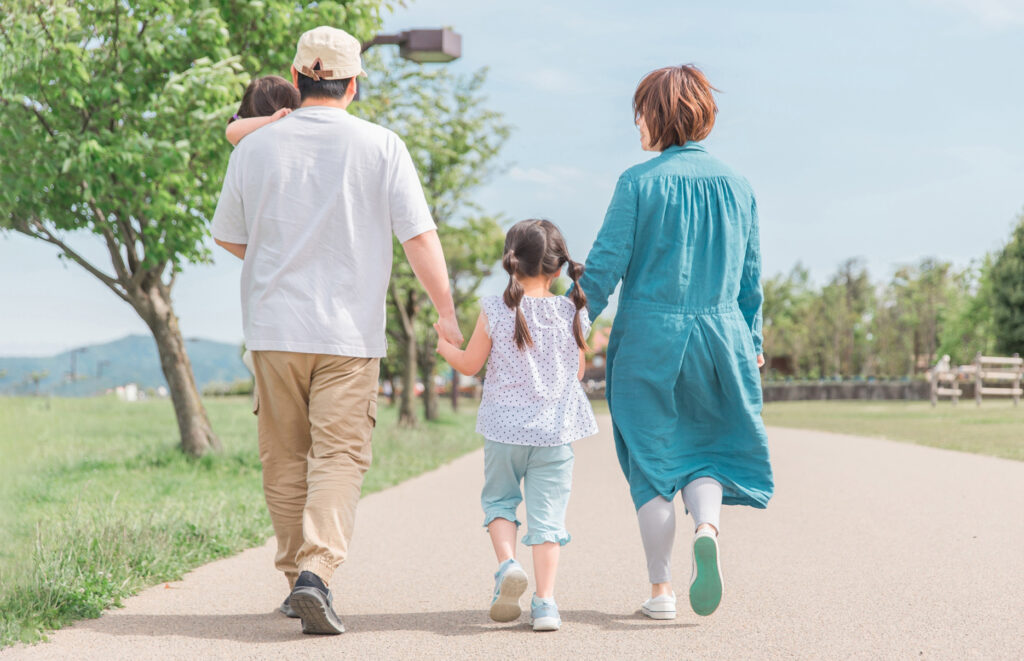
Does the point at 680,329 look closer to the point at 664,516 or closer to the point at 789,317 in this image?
the point at 664,516

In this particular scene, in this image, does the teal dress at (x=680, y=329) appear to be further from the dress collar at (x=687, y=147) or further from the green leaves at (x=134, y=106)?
the green leaves at (x=134, y=106)

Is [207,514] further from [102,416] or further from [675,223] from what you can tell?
[102,416]

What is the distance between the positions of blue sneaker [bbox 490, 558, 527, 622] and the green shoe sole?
607mm

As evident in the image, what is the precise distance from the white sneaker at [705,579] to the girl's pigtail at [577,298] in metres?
0.88

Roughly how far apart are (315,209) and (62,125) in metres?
7.00

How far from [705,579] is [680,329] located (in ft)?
3.08

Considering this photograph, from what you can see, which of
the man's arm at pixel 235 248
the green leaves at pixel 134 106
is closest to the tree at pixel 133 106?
the green leaves at pixel 134 106

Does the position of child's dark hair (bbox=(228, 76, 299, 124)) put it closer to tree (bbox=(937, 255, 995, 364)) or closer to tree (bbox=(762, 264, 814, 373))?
tree (bbox=(937, 255, 995, 364))

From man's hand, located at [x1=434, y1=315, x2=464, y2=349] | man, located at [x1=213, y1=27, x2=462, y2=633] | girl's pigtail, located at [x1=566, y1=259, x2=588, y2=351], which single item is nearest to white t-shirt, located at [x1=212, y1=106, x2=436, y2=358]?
man, located at [x1=213, y1=27, x2=462, y2=633]

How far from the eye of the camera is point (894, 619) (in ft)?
12.4

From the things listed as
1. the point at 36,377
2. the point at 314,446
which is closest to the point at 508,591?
the point at 314,446

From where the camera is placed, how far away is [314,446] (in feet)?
12.1

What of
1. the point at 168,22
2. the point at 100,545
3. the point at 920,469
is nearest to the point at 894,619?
the point at 100,545

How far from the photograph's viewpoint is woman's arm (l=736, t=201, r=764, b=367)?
4.03 metres
